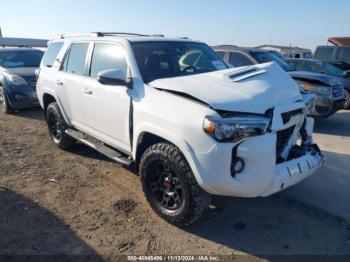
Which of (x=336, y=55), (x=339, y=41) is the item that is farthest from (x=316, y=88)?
(x=339, y=41)

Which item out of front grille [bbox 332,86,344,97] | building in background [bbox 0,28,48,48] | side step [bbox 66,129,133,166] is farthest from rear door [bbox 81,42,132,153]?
building in background [bbox 0,28,48,48]

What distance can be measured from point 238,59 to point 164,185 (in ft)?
Answer: 19.4

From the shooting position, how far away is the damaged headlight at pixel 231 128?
2799 mm

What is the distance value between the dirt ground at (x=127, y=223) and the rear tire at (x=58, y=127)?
90cm

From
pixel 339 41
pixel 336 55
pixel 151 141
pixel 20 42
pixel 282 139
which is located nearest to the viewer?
pixel 282 139

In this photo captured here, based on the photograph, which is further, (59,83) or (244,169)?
(59,83)

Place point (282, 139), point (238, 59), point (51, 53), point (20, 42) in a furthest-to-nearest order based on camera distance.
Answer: point (20, 42)
point (238, 59)
point (51, 53)
point (282, 139)

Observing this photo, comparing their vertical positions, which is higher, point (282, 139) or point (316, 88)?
point (282, 139)

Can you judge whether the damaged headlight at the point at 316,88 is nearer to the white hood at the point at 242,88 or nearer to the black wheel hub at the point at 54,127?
the white hood at the point at 242,88

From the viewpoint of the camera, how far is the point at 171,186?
134 inches

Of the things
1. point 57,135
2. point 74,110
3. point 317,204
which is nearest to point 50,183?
point 74,110

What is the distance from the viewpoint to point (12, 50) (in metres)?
10.0

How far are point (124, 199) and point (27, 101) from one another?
594 cm

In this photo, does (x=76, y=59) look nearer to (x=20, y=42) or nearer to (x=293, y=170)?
(x=293, y=170)
